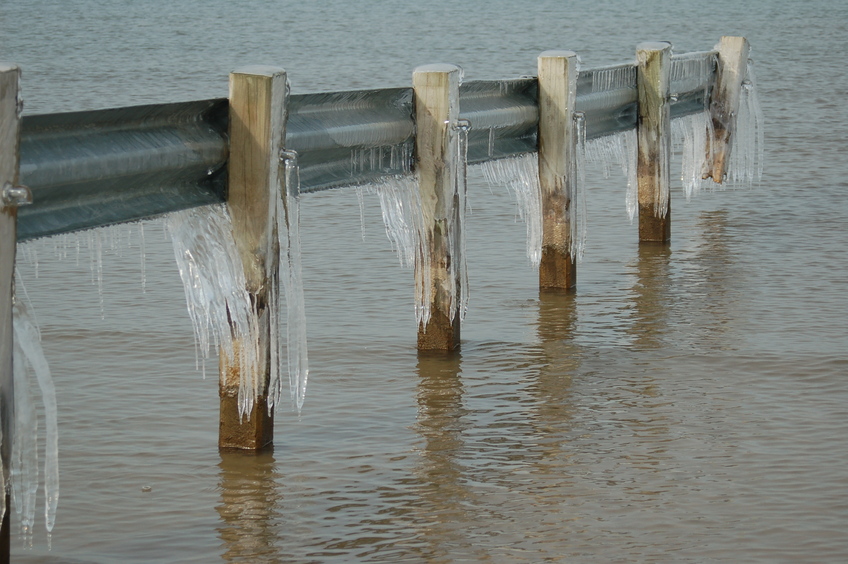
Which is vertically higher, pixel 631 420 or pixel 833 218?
pixel 833 218

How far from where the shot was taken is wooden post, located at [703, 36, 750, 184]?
1231cm

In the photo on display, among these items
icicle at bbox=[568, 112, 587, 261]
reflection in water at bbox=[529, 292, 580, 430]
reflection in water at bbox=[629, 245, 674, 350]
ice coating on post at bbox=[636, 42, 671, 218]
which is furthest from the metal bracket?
ice coating on post at bbox=[636, 42, 671, 218]

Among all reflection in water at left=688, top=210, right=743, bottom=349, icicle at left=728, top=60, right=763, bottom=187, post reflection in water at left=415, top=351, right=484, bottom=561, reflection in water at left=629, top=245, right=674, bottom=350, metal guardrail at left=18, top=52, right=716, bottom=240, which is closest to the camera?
metal guardrail at left=18, top=52, right=716, bottom=240

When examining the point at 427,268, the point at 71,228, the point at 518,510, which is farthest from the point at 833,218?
the point at 71,228

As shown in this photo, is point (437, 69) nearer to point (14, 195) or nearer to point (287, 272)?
point (287, 272)

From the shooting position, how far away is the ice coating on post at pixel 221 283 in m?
5.51

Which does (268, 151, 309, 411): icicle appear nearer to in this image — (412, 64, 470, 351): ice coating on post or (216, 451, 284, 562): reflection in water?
(216, 451, 284, 562): reflection in water

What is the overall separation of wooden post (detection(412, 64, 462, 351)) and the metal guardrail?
0.08 meters

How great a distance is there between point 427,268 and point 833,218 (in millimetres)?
5578

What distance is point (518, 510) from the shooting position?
16.4 ft

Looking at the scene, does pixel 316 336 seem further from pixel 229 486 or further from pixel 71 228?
pixel 71 228

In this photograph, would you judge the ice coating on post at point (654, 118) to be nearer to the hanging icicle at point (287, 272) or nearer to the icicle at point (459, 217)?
the icicle at point (459, 217)

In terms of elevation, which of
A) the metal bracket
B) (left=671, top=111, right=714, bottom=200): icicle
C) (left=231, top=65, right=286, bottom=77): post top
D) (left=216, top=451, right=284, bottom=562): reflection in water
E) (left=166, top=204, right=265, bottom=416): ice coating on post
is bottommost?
(left=216, top=451, right=284, bottom=562): reflection in water

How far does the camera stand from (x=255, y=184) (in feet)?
18.0
